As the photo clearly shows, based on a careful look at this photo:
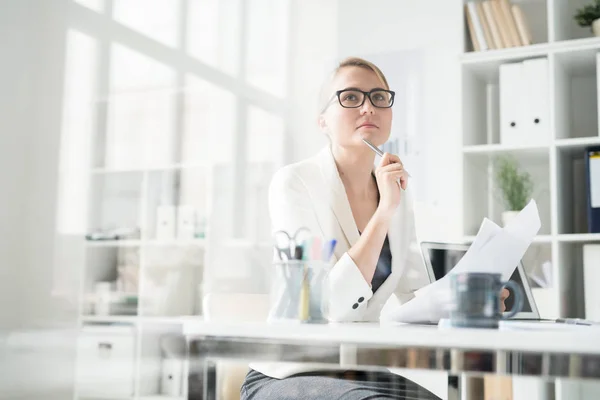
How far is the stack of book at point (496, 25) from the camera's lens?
2.55 metres

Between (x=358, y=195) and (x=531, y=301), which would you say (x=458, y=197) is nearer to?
(x=358, y=195)

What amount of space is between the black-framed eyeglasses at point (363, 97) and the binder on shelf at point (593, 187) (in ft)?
2.81

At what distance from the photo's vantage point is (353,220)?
1.62 meters

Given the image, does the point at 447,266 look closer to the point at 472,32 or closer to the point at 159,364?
the point at 472,32

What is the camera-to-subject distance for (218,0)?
10.5 ft

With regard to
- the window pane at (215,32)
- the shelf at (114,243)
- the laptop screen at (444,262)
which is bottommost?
the laptop screen at (444,262)

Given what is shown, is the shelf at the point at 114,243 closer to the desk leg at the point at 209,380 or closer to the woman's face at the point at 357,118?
the woman's face at the point at 357,118

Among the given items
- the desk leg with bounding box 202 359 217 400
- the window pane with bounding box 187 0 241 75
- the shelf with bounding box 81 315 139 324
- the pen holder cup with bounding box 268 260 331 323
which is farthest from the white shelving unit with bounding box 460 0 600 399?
the desk leg with bounding box 202 359 217 400

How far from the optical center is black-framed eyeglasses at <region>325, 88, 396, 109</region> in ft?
6.27

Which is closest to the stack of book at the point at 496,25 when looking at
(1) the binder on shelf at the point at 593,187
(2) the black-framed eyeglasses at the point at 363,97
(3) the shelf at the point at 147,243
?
(1) the binder on shelf at the point at 593,187

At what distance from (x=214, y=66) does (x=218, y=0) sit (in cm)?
30

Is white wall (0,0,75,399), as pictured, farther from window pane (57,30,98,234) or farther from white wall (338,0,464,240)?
white wall (338,0,464,240)

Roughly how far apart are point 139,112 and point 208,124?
324mm

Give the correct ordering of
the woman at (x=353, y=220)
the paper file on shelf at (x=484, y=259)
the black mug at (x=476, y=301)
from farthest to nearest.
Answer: the woman at (x=353, y=220) → the paper file on shelf at (x=484, y=259) → the black mug at (x=476, y=301)
